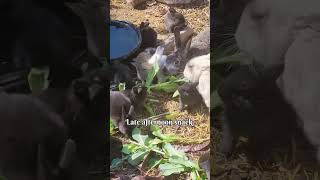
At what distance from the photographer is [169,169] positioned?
3896 mm

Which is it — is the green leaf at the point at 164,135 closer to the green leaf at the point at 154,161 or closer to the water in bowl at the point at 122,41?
the green leaf at the point at 154,161

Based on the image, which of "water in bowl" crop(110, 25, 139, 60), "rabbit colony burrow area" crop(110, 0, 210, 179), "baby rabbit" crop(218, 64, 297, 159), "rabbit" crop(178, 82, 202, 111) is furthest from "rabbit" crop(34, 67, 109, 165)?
"baby rabbit" crop(218, 64, 297, 159)

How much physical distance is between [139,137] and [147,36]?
30.2 inches

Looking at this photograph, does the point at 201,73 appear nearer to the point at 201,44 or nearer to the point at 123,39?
the point at 201,44

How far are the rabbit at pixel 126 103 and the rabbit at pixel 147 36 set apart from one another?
0.31 meters

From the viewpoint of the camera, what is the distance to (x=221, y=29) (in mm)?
3758

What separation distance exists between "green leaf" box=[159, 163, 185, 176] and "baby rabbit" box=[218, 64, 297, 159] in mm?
353

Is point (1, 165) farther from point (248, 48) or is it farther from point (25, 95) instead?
point (248, 48)

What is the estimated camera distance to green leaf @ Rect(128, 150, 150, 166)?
12.8 feet

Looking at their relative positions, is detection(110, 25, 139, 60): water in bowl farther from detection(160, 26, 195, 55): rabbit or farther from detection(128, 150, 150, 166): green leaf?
detection(128, 150, 150, 166): green leaf

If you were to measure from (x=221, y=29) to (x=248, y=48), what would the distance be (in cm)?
25

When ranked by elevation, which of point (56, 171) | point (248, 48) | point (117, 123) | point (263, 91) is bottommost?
point (56, 171)

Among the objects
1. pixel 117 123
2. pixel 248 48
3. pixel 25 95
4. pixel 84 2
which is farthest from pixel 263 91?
→ pixel 25 95

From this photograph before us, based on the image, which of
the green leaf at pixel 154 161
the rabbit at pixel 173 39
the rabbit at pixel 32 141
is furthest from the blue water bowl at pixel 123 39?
the green leaf at pixel 154 161
